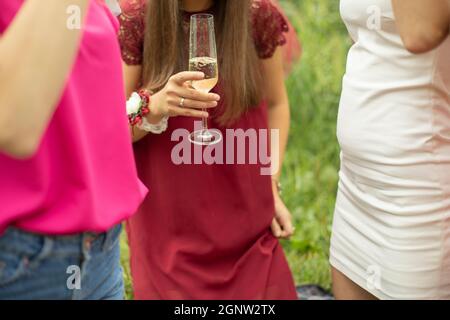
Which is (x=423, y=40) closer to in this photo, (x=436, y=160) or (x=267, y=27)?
(x=436, y=160)

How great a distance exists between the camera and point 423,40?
1.61m

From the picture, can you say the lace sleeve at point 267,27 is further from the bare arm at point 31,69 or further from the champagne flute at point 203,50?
the bare arm at point 31,69

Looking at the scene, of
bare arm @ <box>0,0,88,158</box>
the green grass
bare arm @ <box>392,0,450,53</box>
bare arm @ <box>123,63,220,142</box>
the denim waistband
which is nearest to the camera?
bare arm @ <box>0,0,88,158</box>

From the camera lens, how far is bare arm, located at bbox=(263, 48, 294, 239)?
235cm

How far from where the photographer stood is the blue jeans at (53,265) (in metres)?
1.20

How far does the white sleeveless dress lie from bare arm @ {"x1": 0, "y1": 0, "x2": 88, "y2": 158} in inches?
36.3

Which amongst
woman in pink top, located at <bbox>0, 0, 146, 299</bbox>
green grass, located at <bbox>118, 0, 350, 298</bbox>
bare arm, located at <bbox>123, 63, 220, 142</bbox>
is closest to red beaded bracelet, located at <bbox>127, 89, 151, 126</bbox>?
bare arm, located at <bbox>123, 63, 220, 142</bbox>

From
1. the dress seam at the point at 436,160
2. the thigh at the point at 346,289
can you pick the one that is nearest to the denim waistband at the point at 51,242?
the dress seam at the point at 436,160

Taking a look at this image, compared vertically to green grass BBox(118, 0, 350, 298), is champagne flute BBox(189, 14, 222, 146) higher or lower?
higher

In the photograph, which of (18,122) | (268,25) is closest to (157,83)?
(268,25)

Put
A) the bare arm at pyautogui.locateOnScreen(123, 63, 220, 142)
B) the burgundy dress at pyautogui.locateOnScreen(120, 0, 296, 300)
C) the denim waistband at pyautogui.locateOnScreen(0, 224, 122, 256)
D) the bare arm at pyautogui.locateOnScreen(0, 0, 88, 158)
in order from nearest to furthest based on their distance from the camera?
the bare arm at pyautogui.locateOnScreen(0, 0, 88, 158) < the denim waistband at pyautogui.locateOnScreen(0, 224, 122, 256) < the bare arm at pyautogui.locateOnScreen(123, 63, 220, 142) < the burgundy dress at pyautogui.locateOnScreen(120, 0, 296, 300)

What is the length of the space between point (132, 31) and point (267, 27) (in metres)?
0.42

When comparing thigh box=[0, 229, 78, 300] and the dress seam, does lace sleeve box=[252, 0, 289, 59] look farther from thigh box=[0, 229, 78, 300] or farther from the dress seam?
thigh box=[0, 229, 78, 300]

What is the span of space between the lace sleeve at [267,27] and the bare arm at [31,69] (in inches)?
48.4
